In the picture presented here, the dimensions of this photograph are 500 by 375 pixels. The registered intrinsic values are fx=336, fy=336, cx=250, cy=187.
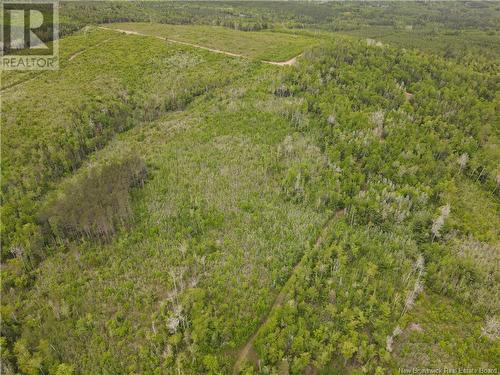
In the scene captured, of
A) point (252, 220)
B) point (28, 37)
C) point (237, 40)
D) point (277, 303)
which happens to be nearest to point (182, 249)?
point (252, 220)

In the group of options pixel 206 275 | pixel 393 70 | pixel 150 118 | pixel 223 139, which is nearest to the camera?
pixel 206 275

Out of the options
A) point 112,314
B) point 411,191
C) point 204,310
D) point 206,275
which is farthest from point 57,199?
point 411,191

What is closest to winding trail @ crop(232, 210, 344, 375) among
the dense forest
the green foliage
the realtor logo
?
the dense forest

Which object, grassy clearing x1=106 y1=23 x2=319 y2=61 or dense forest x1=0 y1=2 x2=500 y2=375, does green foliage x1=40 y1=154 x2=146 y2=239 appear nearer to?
dense forest x1=0 y1=2 x2=500 y2=375

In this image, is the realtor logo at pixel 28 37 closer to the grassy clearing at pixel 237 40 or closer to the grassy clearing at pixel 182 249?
the grassy clearing at pixel 237 40

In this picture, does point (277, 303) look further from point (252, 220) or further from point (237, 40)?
point (237, 40)

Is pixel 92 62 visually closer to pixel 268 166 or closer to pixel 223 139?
pixel 223 139
